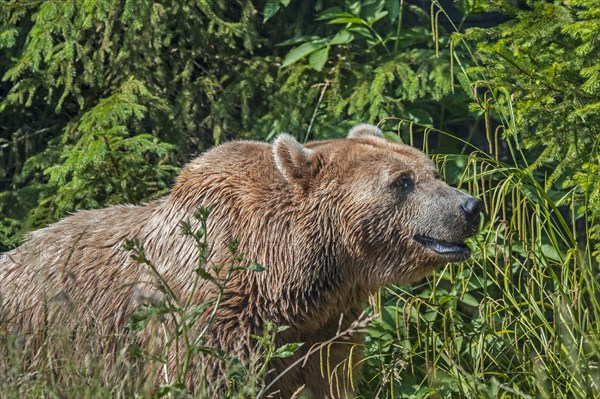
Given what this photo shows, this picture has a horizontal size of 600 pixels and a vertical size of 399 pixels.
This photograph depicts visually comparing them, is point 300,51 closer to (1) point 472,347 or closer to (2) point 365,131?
(2) point 365,131

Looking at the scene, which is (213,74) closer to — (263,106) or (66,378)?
(263,106)

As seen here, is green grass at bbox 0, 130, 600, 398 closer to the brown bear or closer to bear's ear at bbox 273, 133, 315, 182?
the brown bear

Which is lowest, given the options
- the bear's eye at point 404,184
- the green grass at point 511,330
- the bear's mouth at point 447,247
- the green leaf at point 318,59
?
the green grass at point 511,330

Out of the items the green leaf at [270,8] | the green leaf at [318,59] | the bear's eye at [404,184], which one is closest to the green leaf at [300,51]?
the green leaf at [318,59]

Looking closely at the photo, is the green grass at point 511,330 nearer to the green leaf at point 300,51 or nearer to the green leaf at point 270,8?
the green leaf at point 300,51

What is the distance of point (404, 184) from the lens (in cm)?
521

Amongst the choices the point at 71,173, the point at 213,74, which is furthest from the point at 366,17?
the point at 71,173

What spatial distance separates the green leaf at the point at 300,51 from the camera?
25.3ft

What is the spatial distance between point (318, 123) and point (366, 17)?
94cm

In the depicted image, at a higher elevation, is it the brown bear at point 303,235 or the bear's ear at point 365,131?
the bear's ear at point 365,131

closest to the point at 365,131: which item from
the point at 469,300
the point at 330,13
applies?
the point at 469,300

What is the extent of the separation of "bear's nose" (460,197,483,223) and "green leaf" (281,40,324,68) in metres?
2.94

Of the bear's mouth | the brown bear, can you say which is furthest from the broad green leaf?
the bear's mouth

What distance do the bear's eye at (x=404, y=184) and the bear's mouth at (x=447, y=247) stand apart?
0.79ft
